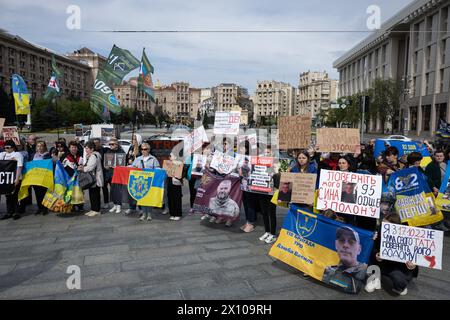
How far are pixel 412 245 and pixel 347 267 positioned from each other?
0.76m

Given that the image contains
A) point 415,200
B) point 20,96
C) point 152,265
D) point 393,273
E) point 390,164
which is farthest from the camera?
point 20,96

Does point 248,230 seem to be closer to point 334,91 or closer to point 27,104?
point 27,104

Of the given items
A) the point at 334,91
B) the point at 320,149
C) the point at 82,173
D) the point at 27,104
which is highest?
the point at 334,91

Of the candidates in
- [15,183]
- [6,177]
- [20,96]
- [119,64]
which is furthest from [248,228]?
[20,96]

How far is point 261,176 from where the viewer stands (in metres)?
6.15

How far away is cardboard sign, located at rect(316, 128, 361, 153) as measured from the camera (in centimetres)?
707

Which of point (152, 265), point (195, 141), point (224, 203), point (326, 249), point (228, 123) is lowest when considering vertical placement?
point (152, 265)

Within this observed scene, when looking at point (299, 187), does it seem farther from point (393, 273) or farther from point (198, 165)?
point (198, 165)

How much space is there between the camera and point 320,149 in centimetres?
702

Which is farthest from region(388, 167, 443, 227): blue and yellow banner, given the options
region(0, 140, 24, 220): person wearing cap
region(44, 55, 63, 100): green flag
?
region(44, 55, 63, 100): green flag

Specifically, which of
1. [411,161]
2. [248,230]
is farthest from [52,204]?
[411,161]

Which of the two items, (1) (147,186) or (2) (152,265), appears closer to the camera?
(2) (152,265)

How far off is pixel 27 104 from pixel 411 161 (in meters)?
12.6

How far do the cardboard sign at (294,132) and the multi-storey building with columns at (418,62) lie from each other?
30.8 meters
